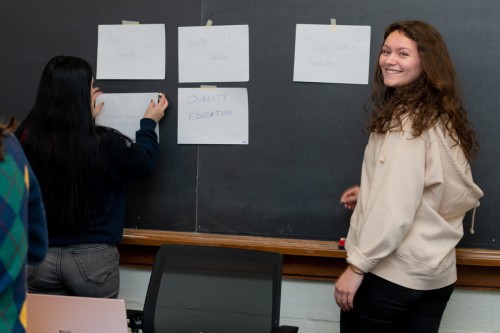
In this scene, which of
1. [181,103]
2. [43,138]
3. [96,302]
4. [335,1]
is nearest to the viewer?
[96,302]

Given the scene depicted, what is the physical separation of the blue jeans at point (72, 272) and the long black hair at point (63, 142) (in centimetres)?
9

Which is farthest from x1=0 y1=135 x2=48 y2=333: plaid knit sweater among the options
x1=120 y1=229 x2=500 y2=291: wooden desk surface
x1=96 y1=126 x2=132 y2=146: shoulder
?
x1=120 y1=229 x2=500 y2=291: wooden desk surface

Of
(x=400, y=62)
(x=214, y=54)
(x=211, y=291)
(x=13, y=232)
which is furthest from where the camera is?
(x=214, y=54)

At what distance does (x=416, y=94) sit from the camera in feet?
6.59

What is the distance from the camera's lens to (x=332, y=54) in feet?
8.52

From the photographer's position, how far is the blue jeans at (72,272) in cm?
236

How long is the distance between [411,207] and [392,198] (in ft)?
0.20

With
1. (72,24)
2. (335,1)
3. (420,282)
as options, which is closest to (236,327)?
(420,282)

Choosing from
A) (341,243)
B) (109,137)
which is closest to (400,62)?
(341,243)

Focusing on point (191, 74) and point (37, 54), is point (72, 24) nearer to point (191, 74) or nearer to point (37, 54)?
point (37, 54)

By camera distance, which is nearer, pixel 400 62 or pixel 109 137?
pixel 400 62

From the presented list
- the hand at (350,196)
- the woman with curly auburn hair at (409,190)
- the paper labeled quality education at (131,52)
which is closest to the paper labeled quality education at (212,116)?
the paper labeled quality education at (131,52)

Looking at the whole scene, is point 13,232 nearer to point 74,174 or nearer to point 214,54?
point 74,174

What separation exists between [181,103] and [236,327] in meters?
1.02
